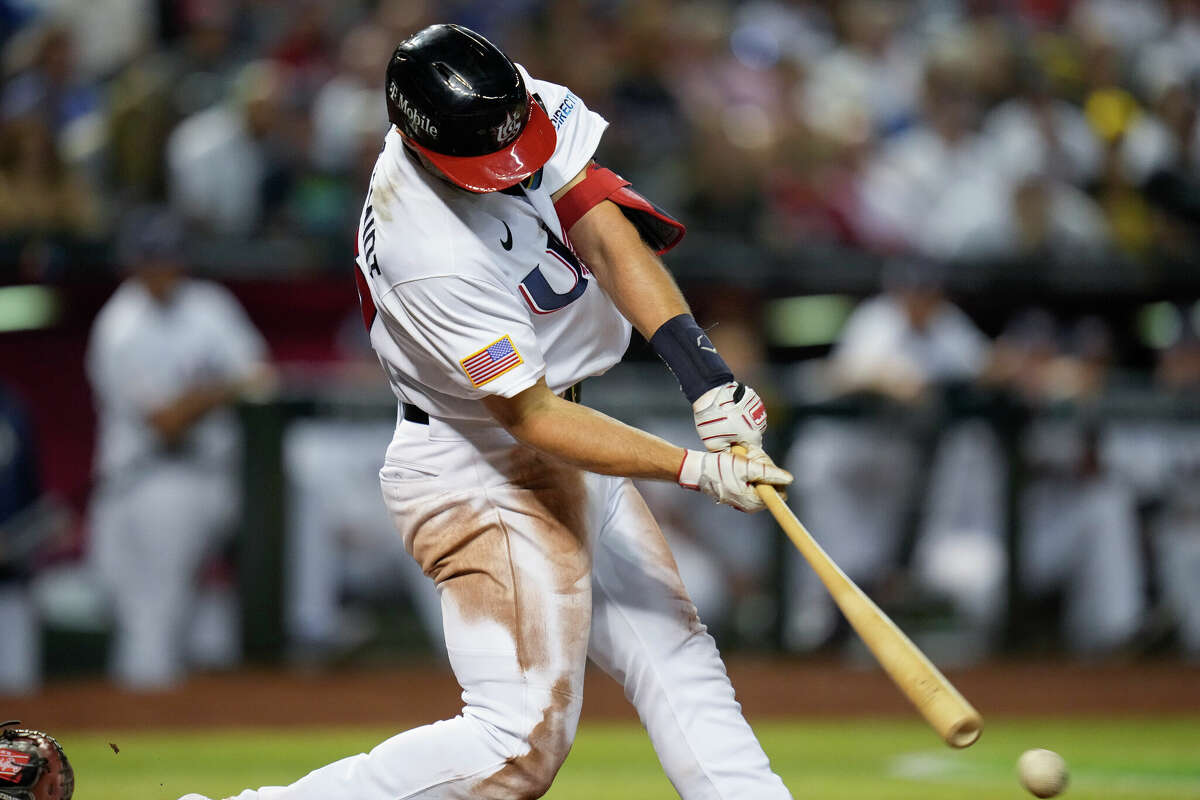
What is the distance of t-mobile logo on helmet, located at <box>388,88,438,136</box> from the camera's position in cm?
314

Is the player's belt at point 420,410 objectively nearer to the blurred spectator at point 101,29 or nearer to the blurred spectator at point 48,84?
the blurred spectator at point 48,84

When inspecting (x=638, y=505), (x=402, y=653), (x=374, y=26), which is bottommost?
(x=402, y=653)

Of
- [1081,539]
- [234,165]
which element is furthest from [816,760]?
[234,165]

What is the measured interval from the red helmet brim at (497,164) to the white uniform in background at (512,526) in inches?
3.8

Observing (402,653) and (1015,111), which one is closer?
(402,653)

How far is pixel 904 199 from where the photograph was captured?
9.73 metres

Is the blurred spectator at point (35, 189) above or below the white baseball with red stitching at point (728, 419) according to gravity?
below

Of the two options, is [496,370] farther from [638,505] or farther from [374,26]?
[374,26]

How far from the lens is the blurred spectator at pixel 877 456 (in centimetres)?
816

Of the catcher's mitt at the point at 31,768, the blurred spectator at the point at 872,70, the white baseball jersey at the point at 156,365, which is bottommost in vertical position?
the white baseball jersey at the point at 156,365

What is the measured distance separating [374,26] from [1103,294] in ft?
15.3

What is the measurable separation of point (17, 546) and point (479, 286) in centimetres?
540

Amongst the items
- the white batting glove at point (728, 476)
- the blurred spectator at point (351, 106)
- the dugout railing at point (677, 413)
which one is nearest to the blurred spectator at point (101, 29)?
the blurred spectator at point (351, 106)

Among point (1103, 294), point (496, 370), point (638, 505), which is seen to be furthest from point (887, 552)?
point (496, 370)
